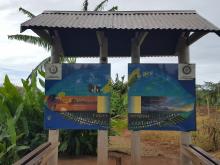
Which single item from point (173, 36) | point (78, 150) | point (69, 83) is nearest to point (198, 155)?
point (69, 83)

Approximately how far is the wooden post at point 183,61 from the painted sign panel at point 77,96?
55.7 inches

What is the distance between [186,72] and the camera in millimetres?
6332

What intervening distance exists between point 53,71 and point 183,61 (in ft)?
7.93

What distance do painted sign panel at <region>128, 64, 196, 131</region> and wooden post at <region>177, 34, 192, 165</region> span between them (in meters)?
0.20

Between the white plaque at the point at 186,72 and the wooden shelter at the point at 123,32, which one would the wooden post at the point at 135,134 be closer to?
the wooden shelter at the point at 123,32

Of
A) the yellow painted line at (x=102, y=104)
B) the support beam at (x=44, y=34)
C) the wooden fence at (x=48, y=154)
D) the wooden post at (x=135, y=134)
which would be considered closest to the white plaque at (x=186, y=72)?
the wooden post at (x=135, y=134)

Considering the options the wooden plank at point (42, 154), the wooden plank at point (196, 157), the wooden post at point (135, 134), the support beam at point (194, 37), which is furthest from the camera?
the wooden post at point (135, 134)

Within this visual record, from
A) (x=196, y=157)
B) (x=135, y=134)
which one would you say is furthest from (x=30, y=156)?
(x=135, y=134)

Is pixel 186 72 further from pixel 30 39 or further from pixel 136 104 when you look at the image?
pixel 30 39

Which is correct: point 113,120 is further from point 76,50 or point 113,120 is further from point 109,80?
point 109,80

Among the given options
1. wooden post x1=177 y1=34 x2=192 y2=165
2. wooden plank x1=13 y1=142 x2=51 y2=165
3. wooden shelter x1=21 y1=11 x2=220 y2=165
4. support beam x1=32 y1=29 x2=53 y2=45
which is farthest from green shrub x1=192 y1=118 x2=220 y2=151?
wooden plank x1=13 y1=142 x2=51 y2=165

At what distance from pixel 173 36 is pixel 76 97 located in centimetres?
258

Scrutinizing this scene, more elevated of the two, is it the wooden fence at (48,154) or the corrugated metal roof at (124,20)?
the corrugated metal roof at (124,20)

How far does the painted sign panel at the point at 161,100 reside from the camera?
6.28 meters
